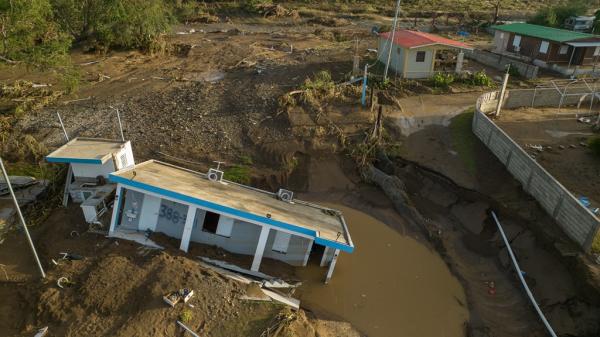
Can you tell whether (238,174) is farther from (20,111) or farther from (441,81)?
(441,81)

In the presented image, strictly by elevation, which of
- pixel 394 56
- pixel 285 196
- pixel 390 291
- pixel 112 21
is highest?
pixel 394 56

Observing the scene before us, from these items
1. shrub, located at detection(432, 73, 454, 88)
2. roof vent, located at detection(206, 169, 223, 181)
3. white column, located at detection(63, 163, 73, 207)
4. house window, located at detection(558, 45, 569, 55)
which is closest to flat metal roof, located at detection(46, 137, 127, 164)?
white column, located at detection(63, 163, 73, 207)

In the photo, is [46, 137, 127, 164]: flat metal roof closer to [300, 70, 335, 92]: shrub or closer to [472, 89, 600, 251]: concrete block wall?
[300, 70, 335, 92]: shrub

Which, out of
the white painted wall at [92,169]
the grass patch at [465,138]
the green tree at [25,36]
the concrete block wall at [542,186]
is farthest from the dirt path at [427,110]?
the green tree at [25,36]

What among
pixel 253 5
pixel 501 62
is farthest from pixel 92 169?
pixel 253 5

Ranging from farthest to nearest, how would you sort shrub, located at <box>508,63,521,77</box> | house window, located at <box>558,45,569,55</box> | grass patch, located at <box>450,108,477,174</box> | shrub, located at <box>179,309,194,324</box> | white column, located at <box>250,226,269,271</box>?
1. house window, located at <box>558,45,569,55</box>
2. shrub, located at <box>508,63,521,77</box>
3. grass patch, located at <box>450,108,477,174</box>
4. white column, located at <box>250,226,269,271</box>
5. shrub, located at <box>179,309,194,324</box>

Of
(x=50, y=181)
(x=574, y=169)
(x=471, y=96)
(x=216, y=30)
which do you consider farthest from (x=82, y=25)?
(x=574, y=169)

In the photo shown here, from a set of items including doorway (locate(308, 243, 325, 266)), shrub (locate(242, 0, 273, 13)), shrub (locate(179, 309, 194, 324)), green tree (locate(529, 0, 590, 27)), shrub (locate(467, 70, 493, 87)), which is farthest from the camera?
shrub (locate(242, 0, 273, 13))
